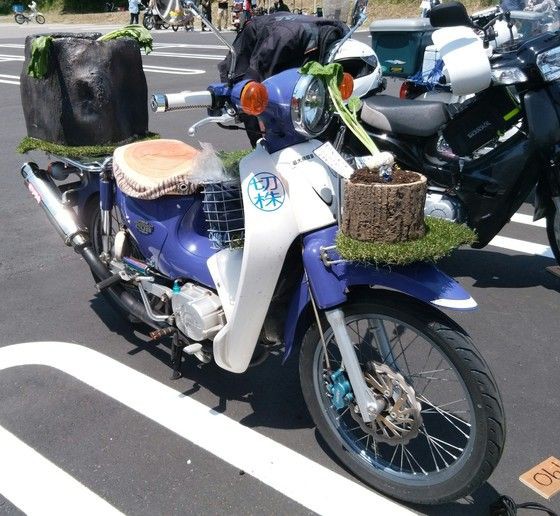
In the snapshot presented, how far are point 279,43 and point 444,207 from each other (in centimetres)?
195

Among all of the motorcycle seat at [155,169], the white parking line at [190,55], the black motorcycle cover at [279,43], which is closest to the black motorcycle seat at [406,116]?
the motorcycle seat at [155,169]

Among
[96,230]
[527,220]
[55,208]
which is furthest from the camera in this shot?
[527,220]

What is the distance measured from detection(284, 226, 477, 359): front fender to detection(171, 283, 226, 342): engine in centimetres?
38

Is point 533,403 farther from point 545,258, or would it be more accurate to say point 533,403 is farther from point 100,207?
point 100,207

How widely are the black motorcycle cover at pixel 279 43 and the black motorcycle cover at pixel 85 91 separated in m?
1.00

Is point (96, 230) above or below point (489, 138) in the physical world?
below

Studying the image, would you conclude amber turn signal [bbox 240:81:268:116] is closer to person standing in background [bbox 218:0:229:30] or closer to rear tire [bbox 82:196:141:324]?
rear tire [bbox 82:196:141:324]

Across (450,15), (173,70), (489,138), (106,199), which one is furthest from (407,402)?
(173,70)

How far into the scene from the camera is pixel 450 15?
3984 mm

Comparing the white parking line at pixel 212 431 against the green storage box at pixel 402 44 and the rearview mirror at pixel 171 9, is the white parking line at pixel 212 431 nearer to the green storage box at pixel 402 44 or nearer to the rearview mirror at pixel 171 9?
the rearview mirror at pixel 171 9

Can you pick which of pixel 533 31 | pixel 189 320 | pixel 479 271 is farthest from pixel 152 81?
pixel 189 320

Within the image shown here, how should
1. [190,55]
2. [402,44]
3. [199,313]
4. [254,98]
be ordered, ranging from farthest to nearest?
[190,55] < [402,44] < [199,313] < [254,98]

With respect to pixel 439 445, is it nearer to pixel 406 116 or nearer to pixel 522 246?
pixel 406 116

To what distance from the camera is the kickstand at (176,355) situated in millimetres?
3138
